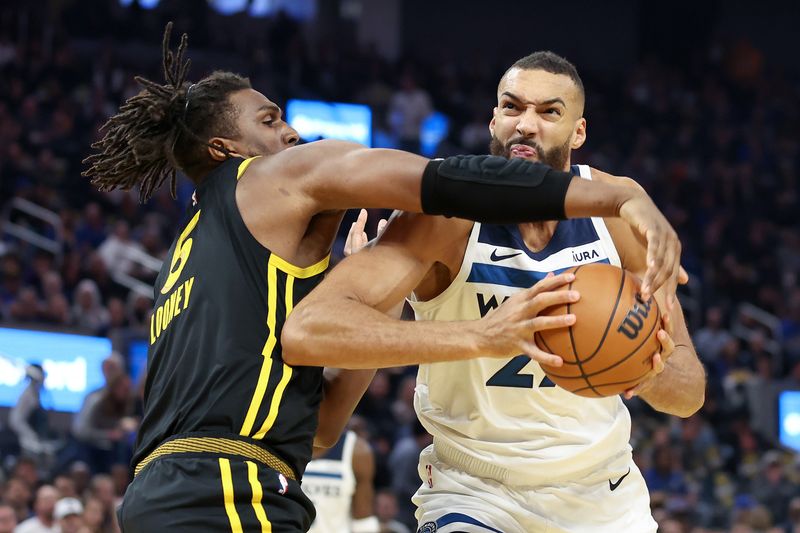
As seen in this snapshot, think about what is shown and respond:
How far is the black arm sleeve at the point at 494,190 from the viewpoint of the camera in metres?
3.33

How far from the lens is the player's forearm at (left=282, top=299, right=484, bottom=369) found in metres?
3.40

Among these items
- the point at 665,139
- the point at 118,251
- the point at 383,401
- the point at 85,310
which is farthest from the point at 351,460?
the point at 665,139

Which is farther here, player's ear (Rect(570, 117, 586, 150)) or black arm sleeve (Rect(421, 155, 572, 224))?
player's ear (Rect(570, 117, 586, 150))

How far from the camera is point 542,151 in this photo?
4.21m

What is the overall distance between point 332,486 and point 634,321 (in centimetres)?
550

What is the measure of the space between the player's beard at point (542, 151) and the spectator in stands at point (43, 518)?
606 centimetres

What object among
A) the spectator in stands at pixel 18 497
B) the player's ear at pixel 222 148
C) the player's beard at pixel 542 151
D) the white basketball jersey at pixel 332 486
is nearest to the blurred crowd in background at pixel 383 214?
the spectator in stands at pixel 18 497

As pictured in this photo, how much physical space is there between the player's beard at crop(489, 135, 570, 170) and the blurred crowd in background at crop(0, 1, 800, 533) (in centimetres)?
572

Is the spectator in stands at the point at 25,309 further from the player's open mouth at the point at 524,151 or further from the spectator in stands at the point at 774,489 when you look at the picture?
the player's open mouth at the point at 524,151

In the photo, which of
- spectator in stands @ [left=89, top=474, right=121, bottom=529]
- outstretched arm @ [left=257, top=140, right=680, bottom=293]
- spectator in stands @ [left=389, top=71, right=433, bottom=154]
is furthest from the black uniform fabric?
spectator in stands @ [left=389, top=71, right=433, bottom=154]

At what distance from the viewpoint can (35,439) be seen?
10.5m

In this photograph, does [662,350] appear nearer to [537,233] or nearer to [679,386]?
[679,386]

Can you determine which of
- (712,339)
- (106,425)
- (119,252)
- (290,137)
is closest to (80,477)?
(106,425)

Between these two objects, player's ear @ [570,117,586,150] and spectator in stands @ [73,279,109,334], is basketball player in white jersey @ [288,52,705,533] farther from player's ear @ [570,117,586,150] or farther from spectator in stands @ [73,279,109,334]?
spectator in stands @ [73,279,109,334]
